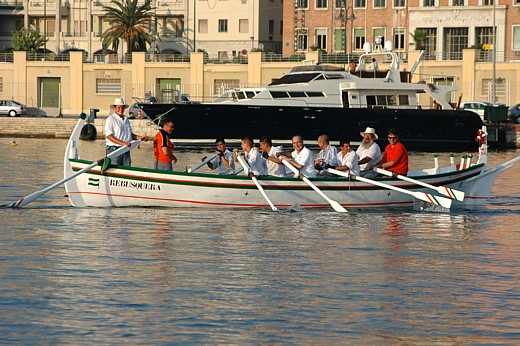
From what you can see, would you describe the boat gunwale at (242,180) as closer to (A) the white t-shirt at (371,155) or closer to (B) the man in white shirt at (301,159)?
(B) the man in white shirt at (301,159)

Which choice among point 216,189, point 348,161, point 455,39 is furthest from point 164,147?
point 455,39

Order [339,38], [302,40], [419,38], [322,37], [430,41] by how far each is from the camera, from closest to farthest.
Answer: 1. [419,38]
2. [430,41]
3. [339,38]
4. [322,37]
5. [302,40]

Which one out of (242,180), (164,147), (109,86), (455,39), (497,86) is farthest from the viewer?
(455,39)

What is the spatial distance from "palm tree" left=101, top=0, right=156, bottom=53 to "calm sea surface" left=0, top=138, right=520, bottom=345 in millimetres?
67663

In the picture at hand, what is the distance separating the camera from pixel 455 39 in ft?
278

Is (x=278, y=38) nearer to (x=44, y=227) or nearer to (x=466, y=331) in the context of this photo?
(x=44, y=227)

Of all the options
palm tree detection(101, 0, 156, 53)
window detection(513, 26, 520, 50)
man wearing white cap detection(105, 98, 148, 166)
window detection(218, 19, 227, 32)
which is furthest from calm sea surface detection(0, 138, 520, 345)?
window detection(218, 19, 227, 32)

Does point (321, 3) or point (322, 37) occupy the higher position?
point (321, 3)

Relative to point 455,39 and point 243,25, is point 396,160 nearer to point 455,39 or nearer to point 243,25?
point 455,39

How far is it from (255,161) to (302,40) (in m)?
67.0

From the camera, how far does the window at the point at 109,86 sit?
82.1 m

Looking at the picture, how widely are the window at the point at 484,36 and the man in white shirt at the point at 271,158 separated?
6079cm

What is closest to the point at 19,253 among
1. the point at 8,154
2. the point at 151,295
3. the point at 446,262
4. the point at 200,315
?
the point at 151,295

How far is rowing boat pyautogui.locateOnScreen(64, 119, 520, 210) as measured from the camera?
78.4ft
